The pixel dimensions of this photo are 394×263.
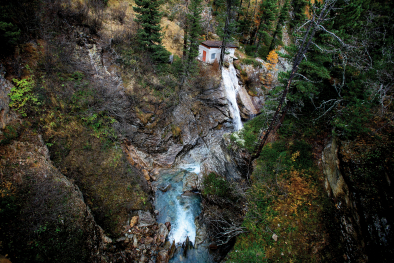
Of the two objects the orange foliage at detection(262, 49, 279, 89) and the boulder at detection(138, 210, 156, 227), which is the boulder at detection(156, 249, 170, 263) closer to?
the boulder at detection(138, 210, 156, 227)

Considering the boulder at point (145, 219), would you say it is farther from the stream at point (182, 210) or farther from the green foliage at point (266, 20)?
the green foliage at point (266, 20)

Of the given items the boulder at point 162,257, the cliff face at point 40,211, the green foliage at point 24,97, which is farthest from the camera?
the boulder at point 162,257

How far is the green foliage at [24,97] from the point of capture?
9961 millimetres

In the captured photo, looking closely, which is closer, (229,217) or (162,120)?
(229,217)

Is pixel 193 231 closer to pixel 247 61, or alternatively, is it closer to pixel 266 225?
pixel 266 225

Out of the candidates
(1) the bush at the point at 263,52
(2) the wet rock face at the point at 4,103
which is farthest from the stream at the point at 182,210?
(1) the bush at the point at 263,52

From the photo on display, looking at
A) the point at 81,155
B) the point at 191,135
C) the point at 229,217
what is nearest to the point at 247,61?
the point at 191,135

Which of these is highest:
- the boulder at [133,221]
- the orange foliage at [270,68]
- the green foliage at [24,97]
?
the green foliage at [24,97]

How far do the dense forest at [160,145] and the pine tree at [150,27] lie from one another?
20 centimetres

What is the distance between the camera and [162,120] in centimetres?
1823

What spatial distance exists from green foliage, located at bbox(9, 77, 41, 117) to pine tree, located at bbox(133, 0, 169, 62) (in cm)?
994

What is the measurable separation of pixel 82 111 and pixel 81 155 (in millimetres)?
3727

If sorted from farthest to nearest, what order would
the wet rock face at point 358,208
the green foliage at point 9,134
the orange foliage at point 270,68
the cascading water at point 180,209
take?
the orange foliage at point 270,68 < the cascading water at point 180,209 < the green foliage at point 9,134 < the wet rock face at point 358,208

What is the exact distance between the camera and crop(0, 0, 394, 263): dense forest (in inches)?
307
